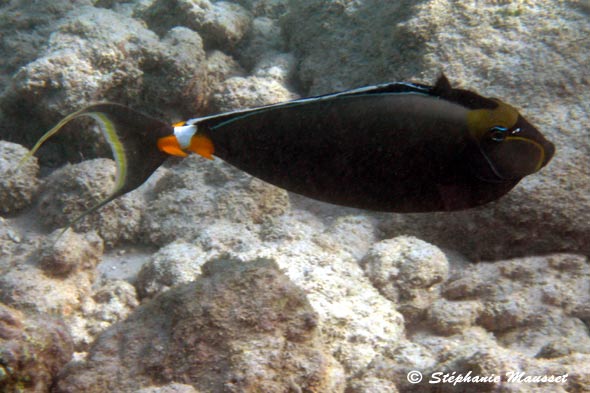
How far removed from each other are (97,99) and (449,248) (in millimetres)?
2993

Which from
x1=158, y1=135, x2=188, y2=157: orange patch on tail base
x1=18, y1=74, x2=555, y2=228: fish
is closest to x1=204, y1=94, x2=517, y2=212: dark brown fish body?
x1=18, y1=74, x2=555, y2=228: fish

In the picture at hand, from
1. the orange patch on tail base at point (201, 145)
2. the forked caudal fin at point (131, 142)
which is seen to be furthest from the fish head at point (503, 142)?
the forked caudal fin at point (131, 142)

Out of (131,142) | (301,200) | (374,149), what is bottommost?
(301,200)

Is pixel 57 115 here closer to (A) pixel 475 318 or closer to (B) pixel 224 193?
(B) pixel 224 193

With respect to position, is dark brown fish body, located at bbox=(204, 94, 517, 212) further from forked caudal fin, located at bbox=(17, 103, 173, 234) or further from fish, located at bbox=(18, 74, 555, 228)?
forked caudal fin, located at bbox=(17, 103, 173, 234)

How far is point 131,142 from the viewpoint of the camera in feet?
4.76

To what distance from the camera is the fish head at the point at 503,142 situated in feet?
4.11

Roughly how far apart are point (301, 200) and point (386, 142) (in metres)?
2.25

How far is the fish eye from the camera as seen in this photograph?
1.25m

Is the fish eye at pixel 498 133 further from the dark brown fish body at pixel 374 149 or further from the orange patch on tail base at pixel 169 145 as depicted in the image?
the orange patch on tail base at pixel 169 145

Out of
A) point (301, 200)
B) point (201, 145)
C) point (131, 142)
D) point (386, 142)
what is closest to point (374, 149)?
point (386, 142)

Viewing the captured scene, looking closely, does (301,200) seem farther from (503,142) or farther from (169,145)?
(503,142)

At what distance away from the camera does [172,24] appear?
196 inches

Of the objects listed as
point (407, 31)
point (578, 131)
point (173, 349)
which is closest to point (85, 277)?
point (173, 349)
